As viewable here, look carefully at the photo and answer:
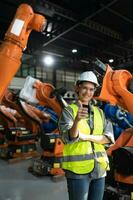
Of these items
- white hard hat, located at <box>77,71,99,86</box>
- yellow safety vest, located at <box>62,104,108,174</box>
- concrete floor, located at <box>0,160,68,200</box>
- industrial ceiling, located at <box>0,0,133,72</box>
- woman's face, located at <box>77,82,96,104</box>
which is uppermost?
industrial ceiling, located at <box>0,0,133,72</box>

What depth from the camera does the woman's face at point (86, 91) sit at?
2355 mm

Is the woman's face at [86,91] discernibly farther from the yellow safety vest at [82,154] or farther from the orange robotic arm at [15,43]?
the orange robotic arm at [15,43]

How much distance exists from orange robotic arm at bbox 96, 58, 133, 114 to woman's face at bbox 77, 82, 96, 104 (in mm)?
125

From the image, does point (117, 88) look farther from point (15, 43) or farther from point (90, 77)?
point (15, 43)

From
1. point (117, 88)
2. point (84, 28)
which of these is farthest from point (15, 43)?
point (84, 28)

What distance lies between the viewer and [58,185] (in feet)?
16.9

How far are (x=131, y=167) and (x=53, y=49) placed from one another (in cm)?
856

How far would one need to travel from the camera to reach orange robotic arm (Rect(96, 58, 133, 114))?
2.44 metres

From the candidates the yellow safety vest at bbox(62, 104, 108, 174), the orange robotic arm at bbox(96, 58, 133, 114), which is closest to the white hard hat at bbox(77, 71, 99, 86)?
the orange robotic arm at bbox(96, 58, 133, 114)

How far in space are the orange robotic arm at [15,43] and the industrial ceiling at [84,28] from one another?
7.27 feet

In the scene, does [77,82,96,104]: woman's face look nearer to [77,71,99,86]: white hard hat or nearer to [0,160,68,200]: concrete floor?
[77,71,99,86]: white hard hat

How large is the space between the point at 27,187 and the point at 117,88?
3.39 metres

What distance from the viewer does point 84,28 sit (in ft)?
25.3

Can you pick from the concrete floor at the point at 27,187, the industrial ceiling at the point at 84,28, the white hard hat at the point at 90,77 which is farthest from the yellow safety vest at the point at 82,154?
the concrete floor at the point at 27,187
